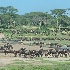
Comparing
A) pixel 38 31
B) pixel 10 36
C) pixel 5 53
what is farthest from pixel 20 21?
pixel 5 53

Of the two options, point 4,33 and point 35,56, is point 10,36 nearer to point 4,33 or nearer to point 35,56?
point 4,33

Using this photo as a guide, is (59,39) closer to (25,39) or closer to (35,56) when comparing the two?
(25,39)

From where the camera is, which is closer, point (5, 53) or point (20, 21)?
point (5, 53)

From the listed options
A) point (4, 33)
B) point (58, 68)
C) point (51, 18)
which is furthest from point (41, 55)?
point (51, 18)

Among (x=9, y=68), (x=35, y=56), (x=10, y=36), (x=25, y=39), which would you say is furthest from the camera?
(x=10, y=36)

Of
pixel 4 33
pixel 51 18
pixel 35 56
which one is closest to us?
pixel 35 56

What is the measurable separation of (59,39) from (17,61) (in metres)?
35.6

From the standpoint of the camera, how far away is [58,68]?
27938mm

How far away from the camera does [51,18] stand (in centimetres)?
11744

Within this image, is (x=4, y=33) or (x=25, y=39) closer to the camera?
(x=25, y=39)

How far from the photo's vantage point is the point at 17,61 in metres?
34.1

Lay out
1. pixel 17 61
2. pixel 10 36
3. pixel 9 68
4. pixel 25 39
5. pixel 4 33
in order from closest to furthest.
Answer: pixel 9 68, pixel 17 61, pixel 25 39, pixel 10 36, pixel 4 33

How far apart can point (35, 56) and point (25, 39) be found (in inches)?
1157

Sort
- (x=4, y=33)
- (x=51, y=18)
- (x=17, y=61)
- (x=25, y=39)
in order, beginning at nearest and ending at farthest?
(x=17, y=61)
(x=25, y=39)
(x=4, y=33)
(x=51, y=18)
